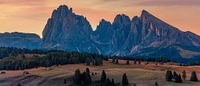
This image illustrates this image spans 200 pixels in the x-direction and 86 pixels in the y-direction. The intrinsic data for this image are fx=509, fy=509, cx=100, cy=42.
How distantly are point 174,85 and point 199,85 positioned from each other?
30.9 ft

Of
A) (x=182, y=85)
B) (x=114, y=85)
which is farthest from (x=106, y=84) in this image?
(x=182, y=85)

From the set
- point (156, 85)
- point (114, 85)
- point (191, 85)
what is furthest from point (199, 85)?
point (114, 85)

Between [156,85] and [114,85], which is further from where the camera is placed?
[114,85]

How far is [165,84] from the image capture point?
197m

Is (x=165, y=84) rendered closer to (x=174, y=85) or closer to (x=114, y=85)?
(x=174, y=85)

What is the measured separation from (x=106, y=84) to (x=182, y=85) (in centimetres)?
2928

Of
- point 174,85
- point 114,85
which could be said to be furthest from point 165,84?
point 114,85

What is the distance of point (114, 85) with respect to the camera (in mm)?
199125

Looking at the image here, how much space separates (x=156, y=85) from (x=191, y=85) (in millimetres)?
16636

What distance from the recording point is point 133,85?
198500 mm

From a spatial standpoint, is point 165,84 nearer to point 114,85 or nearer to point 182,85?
point 182,85

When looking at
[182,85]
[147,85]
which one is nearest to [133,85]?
[147,85]

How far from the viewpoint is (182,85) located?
195375mm

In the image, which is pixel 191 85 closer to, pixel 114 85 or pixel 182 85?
pixel 182 85
